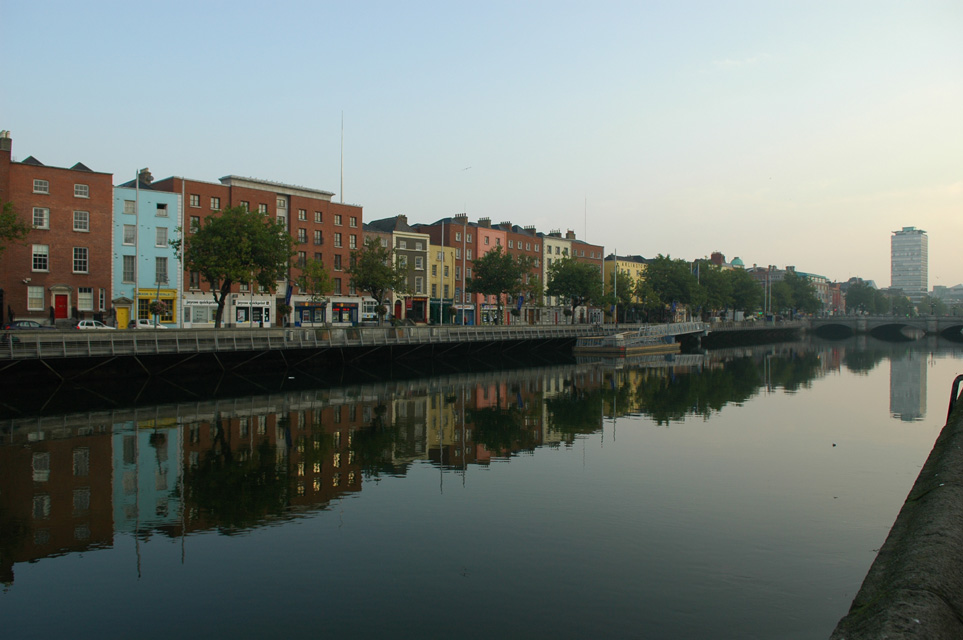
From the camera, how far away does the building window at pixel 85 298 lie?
55781mm

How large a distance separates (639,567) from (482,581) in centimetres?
291

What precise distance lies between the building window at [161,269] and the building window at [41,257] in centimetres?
905

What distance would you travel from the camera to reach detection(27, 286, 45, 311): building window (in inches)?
2063

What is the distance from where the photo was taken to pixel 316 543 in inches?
543

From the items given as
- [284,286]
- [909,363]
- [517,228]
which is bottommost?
[909,363]

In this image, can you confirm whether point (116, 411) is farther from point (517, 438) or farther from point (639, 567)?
point (639, 567)

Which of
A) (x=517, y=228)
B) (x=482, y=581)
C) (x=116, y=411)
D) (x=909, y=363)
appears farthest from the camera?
(x=517, y=228)

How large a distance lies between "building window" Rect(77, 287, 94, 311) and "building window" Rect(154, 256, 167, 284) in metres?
5.86

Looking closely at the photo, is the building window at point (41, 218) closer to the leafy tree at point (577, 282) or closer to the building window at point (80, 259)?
the building window at point (80, 259)

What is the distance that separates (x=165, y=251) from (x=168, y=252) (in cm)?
26

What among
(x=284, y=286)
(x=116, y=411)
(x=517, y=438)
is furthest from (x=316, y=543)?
(x=284, y=286)

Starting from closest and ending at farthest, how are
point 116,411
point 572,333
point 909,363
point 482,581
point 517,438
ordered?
point 482,581
point 517,438
point 116,411
point 909,363
point 572,333

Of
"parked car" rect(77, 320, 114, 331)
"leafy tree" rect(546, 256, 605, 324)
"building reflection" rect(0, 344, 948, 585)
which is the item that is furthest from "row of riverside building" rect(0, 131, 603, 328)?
"building reflection" rect(0, 344, 948, 585)

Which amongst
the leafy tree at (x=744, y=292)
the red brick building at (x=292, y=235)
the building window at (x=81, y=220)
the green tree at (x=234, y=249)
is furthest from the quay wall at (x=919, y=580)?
the leafy tree at (x=744, y=292)
